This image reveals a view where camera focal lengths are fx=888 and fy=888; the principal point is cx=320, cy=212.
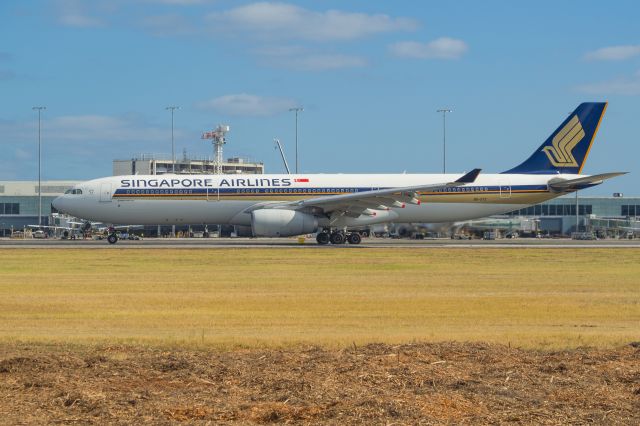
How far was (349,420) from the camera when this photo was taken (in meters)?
9.26

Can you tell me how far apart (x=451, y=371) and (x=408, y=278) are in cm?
1907

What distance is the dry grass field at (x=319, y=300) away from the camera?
1673 cm

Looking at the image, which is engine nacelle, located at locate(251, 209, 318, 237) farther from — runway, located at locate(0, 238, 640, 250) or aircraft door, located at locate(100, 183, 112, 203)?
aircraft door, located at locate(100, 183, 112, 203)

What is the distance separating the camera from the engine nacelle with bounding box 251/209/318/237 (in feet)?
169

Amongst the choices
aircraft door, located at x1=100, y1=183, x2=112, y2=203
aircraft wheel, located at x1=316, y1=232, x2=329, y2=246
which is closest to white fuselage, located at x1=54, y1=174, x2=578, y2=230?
aircraft door, located at x1=100, y1=183, x2=112, y2=203

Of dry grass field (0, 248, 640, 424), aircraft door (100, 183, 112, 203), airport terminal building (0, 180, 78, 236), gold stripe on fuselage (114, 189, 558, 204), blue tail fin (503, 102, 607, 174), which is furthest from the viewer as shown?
airport terminal building (0, 180, 78, 236)

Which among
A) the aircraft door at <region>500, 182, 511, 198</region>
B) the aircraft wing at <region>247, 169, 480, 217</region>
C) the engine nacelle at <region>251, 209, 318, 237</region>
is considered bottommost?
the engine nacelle at <region>251, 209, 318, 237</region>

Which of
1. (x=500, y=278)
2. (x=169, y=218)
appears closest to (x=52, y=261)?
(x=169, y=218)

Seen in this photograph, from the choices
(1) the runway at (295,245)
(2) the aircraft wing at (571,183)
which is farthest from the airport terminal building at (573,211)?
(2) the aircraft wing at (571,183)

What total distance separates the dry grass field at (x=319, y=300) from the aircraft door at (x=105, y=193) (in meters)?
14.5

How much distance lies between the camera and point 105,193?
56.3 metres

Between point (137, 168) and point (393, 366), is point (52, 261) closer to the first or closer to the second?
point (393, 366)

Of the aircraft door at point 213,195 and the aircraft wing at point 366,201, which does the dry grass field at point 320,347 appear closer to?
the aircraft wing at point 366,201

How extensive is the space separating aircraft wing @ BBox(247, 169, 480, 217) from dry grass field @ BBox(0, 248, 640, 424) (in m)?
18.0
